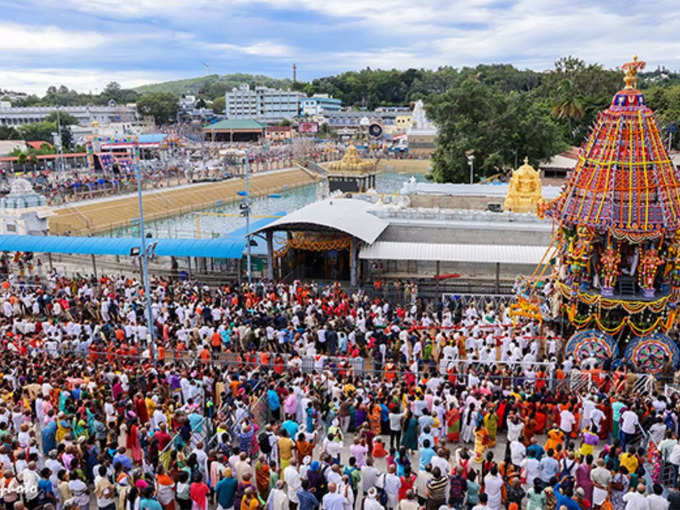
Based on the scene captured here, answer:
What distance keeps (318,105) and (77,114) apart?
57.3 m

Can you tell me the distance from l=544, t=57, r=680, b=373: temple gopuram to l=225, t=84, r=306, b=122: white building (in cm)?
14194

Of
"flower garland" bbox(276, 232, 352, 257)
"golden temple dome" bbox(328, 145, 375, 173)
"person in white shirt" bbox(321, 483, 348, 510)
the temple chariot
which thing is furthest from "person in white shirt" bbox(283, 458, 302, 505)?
"golden temple dome" bbox(328, 145, 375, 173)

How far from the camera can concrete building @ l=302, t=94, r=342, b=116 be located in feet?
494

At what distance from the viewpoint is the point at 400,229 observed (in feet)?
84.8

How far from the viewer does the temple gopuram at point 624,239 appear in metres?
14.4

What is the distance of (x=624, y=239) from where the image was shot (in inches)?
577

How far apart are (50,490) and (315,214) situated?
52.6 ft

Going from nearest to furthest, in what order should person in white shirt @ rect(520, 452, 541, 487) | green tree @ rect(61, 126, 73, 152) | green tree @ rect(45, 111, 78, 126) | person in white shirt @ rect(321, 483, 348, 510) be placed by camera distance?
person in white shirt @ rect(321, 483, 348, 510) < person in white shirt @ rect(520, 452, 541, 487) < green tree @ rect(61, 126, 73, 152) < green tree @ rect(45, 111, 78, 126)

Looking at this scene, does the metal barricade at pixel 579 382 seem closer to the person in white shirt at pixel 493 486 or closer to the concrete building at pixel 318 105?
the person in white shirt at pixel 493 486

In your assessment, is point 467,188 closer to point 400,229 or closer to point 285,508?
point 400,229

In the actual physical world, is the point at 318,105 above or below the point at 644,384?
above

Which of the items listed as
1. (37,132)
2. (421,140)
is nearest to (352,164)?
(421,140)

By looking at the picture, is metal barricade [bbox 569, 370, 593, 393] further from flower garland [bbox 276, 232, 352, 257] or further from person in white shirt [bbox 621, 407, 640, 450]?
flower garland [bbox 276, 232, 352, 257]

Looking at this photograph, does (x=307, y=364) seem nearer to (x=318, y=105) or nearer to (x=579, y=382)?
(x=579, y=382)
